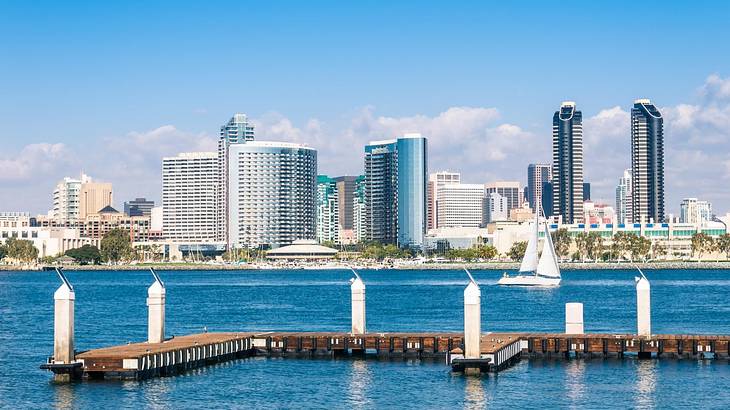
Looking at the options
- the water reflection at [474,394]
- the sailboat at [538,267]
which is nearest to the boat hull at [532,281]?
the sailboat at [538,267]

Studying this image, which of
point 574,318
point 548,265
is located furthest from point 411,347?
point 548,265

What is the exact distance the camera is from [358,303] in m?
71.9

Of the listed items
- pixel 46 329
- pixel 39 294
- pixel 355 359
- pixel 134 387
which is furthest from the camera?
pixel 39 294

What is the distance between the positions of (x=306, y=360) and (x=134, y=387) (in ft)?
47.5

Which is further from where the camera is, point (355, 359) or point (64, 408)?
point (355, 359)

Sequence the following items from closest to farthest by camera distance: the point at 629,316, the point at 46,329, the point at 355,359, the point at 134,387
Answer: the point at 134,387 → the point at 355,359 → the point at 46,329 → the point at 629,316

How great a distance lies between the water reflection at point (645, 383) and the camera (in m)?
56.4

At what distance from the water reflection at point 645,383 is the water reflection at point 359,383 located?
11.8m

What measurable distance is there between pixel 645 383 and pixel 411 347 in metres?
14.4

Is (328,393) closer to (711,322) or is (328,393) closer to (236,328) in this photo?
(236,328)

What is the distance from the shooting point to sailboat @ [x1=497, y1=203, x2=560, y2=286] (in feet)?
593

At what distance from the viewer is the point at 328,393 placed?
5916 cm

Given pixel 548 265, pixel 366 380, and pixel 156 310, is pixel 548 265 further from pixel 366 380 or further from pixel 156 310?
pixel 366 380

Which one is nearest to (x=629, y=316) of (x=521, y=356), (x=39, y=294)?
(x=521, y=356)
